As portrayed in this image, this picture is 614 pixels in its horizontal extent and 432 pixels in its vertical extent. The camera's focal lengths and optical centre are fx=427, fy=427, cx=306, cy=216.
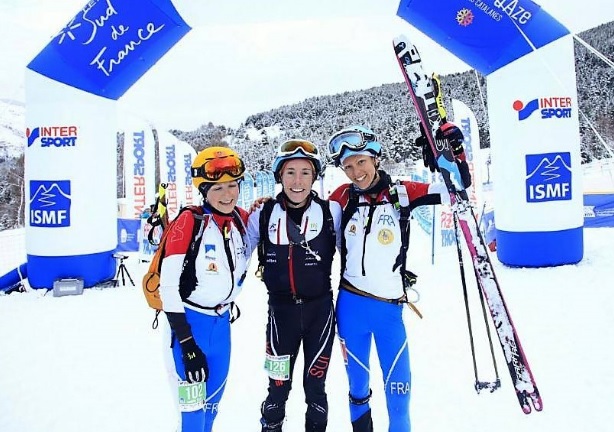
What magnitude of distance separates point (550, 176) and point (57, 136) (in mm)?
7487

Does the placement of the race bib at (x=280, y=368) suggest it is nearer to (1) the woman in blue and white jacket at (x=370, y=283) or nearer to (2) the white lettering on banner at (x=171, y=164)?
(1) the woman in blue and white jacket at (x=370, y=283)

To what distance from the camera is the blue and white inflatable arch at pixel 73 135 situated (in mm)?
6582

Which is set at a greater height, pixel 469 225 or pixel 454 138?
pixel 454 138

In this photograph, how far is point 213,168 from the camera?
2.28 meters

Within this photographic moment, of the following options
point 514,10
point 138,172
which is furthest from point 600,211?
point 138,172

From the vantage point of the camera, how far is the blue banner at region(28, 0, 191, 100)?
20.5ft

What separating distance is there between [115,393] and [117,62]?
5214 millimetres

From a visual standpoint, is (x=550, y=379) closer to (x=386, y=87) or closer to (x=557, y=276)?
(x=557, y=276)

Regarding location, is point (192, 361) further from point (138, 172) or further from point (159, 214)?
point (138, 172)

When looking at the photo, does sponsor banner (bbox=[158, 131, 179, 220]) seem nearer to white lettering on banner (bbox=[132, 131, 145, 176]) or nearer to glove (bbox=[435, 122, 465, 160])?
white lettering on banner (bbox=[132, 131, 145, 176])

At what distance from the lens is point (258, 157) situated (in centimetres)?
4344

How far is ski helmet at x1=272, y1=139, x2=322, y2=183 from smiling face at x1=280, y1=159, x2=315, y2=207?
0.9 inches

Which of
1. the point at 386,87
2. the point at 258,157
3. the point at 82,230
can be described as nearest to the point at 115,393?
the point at 82,230

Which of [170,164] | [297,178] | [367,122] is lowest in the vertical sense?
[297,178]
